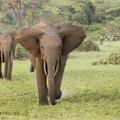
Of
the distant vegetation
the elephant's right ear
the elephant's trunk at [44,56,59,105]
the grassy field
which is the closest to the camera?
the grassy field

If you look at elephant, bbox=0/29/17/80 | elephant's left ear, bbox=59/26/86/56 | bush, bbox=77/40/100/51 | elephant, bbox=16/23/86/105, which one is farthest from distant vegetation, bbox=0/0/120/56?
elephant, bbox=16/23/86/105

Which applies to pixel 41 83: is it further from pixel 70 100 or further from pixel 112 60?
pixel 112 60

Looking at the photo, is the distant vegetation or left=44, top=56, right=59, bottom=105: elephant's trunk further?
the distant vegetation

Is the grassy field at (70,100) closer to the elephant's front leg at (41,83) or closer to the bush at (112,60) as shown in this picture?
the elephant's front leg at (41,83)

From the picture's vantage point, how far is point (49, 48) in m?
7.17

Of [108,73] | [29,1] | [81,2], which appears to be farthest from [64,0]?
[108,73]

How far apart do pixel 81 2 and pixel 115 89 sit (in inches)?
1594

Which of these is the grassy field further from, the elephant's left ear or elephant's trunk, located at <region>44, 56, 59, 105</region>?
the elephant's left ear

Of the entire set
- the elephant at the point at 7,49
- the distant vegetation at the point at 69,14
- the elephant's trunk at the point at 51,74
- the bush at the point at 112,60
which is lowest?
the distant vegetation at the point at 69,14

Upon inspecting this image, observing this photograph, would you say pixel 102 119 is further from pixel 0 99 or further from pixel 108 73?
pixel 108 73

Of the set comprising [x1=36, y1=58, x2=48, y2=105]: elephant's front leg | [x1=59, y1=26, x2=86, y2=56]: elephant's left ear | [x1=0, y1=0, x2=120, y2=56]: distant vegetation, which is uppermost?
[x1=59, y1=26, x2=86, y2=56]: elephant's left ear

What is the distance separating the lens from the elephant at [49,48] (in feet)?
23.4

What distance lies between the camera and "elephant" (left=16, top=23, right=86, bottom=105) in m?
7.12

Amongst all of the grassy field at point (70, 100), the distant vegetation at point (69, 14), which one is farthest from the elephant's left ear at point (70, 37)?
the distant vegetation at point (69, 14)
